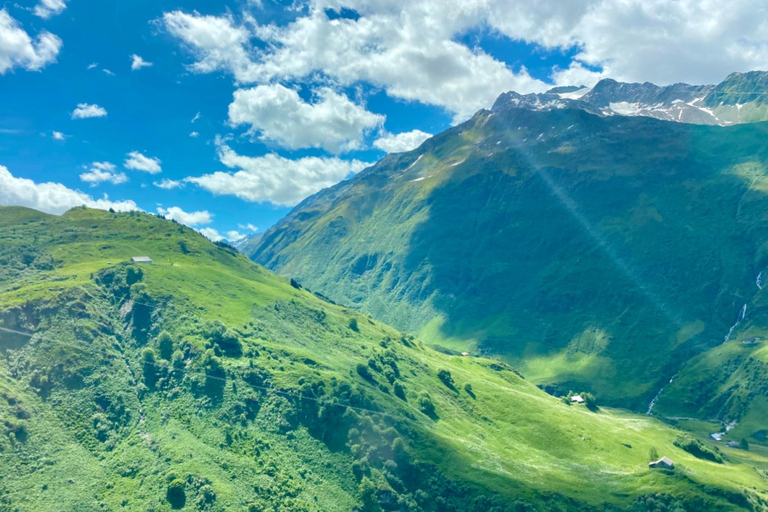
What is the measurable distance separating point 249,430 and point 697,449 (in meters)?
169

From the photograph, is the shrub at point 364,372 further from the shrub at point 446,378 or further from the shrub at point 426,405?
the shrub at point 446,378

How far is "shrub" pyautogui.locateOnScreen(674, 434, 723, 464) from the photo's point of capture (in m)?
187

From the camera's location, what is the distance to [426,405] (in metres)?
Answer: 165

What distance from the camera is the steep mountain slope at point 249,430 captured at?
110 metres

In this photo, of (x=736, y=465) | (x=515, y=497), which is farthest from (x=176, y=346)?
(x=736, y=465)

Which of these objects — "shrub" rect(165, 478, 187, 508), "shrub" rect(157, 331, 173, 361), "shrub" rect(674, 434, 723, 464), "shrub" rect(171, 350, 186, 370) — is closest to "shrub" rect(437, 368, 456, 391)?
"shrub" rect(674, 434, 723, 464)

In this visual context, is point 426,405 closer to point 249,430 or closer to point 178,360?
point 249,430

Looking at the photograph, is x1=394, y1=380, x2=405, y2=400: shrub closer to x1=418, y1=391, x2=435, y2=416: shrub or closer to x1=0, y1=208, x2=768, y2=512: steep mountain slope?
x1=0, y1=208, x2=768, y2=512: steep mountain slope

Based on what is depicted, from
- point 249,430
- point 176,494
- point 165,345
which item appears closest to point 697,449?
point 249,430

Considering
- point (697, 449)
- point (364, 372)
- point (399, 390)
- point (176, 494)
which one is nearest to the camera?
point (176, 494)

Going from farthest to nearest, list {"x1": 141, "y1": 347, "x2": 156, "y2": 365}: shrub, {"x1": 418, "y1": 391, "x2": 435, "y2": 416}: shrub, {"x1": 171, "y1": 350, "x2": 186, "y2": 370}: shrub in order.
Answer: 1. {"x1": 418, "y1": 391, "x2": 435, "y2": 416}: shrub
2. {"x1": 141, "y1": 347, "x2": 156, "y2": 365}: shrub
3. {"x1": 171, "y1": 350, "x2": 186, "y2": 370}: shrub

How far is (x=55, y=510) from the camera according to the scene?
96.9 m

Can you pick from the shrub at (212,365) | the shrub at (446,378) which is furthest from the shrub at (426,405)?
the shrub at (212,365)

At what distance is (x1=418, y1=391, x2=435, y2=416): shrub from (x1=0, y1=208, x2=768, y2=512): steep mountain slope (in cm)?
48
